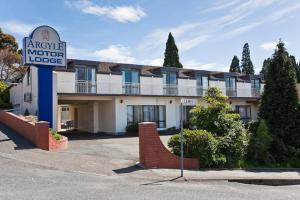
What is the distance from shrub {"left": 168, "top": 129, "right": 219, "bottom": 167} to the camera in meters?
14.8

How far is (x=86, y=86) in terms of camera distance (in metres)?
28.3

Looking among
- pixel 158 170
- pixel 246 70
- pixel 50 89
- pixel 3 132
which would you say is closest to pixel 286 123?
pixel 158 170

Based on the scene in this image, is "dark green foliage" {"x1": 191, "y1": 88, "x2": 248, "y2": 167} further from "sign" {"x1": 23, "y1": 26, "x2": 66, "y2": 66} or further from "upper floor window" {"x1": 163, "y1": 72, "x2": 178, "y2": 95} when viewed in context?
"upper floor window" {"x1": 163, "y1": 72, "x2": 178, "y2": 95}

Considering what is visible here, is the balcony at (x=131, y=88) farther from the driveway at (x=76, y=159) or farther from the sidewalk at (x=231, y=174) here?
the sidewalk at (x=231, y=174)

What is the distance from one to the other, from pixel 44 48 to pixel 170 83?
1540 cm

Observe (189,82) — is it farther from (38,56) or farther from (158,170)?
(158,170)

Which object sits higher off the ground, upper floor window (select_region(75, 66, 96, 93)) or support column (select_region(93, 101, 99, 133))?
upper floor window (select_region(75, 66, 96, 93))

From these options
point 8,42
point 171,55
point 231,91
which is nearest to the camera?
point 231,91

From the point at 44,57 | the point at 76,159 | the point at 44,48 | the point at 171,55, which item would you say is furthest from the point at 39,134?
the point at 171,55

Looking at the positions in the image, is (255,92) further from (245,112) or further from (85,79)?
(85,79)

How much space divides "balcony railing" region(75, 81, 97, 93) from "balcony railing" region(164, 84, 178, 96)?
6.94m

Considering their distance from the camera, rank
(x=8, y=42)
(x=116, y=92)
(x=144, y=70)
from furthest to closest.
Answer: (x=8, y=42)
(x=144, y=70)
(x=116, y=92)

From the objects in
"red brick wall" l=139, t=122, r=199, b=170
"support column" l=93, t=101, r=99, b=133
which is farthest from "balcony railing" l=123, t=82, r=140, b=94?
"red brick wall" l=139, t=122, r=199, b=170

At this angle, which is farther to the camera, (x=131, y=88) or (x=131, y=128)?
(x=131, y=88)
